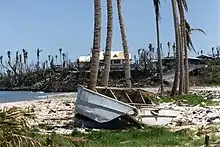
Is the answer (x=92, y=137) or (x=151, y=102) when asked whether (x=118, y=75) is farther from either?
(x=92, y=137)

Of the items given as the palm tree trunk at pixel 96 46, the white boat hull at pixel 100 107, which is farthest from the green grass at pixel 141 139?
the palm tree trunk at pixel 96 46

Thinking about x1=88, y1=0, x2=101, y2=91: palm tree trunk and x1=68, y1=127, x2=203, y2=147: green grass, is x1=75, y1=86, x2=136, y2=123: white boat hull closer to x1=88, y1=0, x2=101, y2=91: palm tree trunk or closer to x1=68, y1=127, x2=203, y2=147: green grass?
x1=68, y1=127, x2=203, y2=147: green grass

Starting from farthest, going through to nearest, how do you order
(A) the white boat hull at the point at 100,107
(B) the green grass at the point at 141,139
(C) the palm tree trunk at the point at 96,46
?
(C) the palm tree trunk at the point at 96,46, (A) the white boat hull at the point at 100,107, (B) the green grass at the point at 141,139

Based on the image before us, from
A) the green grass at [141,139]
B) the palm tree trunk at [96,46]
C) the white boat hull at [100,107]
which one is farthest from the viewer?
the palm tree trunk at [96,46]

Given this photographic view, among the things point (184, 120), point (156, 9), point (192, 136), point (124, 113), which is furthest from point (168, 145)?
point (156, 9)

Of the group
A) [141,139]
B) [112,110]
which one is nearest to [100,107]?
[112,110]

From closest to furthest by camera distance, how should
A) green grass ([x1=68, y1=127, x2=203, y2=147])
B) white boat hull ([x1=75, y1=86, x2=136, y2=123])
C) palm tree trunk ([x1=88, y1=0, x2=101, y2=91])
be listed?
green grass ([x1=68, y1=127, x2=203, y2=147]), white boat hull ([x1=75, y1=86, x2=136, y2=123]), palm tree trunk ([x1=88, y1=0, x2=101, y2=91])

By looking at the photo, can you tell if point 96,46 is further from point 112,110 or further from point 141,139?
point 141,139

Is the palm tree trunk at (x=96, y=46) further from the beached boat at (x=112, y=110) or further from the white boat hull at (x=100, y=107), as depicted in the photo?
the white boat hull at (x=100, y=107)

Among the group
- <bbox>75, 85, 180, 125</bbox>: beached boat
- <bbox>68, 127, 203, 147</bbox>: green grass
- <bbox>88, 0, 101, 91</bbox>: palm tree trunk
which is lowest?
<bbox>68, 127, 203, 147</bbox>: green grass

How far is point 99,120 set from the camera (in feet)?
54.2

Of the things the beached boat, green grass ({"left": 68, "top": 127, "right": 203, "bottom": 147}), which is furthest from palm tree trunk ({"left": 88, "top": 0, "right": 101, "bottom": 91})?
green grass ({"left": 68, "top": 127, "right": 203, "bottom": 147})

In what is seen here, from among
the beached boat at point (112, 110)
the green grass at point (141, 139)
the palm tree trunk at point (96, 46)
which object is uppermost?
the palm tree trunk at point (96, 46)

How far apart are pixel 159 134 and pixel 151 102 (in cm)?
475
